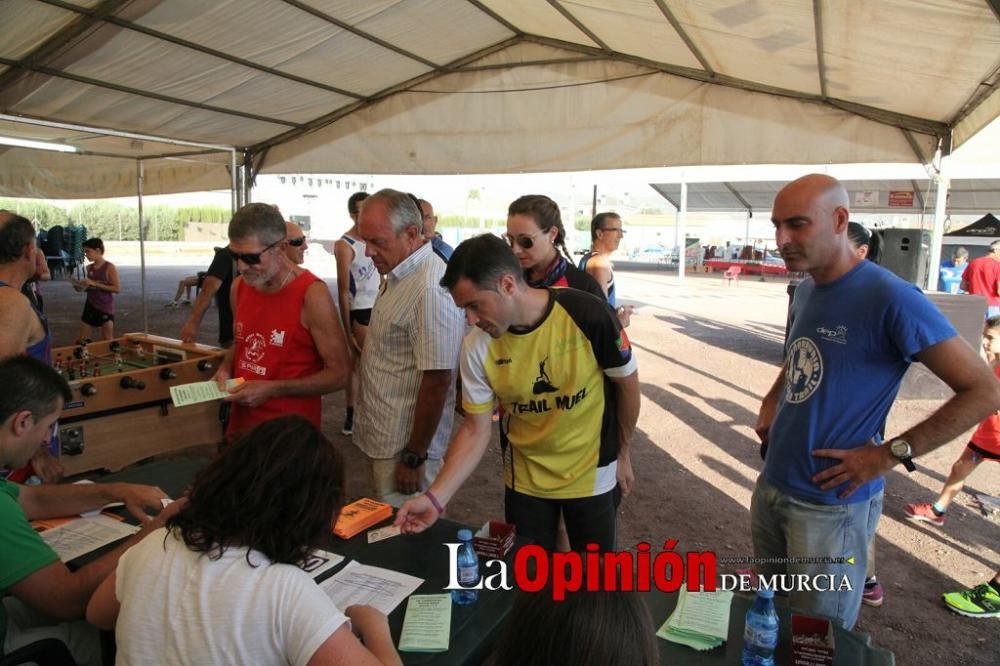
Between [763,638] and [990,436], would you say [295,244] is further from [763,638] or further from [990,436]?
[990,436]

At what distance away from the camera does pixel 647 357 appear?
29.3 feet

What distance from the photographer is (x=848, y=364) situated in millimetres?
1757

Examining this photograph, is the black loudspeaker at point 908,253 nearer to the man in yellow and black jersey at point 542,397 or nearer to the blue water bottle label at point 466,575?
the man in yellow and black jersey at point 542,397

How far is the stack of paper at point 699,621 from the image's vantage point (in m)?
1.43

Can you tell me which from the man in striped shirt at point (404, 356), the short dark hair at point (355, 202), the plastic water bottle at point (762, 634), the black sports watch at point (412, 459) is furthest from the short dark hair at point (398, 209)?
the short dark hair at point (355, 202)

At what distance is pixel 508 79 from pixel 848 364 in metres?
5.82

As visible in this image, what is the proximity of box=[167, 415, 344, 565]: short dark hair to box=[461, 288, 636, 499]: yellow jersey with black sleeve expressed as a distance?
0.79m

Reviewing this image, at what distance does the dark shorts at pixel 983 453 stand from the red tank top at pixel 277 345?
3710 mm

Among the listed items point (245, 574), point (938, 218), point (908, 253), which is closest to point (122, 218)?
point (908, 253)

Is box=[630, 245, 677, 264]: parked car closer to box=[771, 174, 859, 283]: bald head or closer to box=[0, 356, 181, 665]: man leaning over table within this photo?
box=[771, 174, 859, 283]: bald head

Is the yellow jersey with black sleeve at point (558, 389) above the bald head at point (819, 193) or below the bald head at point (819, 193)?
below

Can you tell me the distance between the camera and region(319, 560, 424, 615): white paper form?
Result: 1.55m

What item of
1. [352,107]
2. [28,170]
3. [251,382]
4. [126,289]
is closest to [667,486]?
[251,382]

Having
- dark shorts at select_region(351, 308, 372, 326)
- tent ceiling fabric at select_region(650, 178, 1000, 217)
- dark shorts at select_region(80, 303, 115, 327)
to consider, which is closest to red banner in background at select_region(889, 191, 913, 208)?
tent ceiling fabric at select_region(650, 178, 1000, 217)
